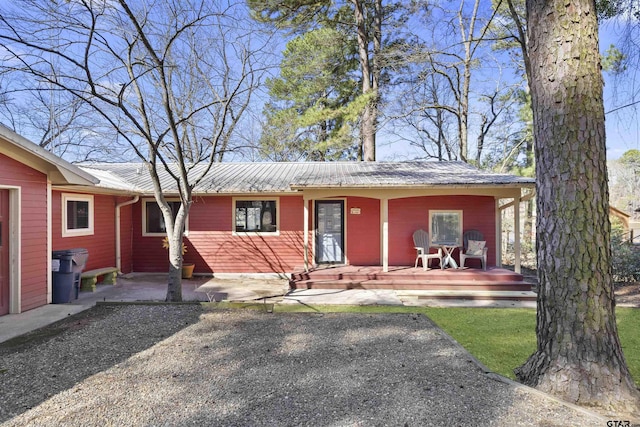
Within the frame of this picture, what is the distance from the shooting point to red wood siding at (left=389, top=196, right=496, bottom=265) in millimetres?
9023

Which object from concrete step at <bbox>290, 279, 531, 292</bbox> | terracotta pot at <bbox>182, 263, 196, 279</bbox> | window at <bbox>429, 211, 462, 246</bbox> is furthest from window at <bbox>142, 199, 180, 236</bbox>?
window at <bbox>429, 211, 462, 246</bbox>

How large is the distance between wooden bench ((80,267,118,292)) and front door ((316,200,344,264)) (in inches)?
201

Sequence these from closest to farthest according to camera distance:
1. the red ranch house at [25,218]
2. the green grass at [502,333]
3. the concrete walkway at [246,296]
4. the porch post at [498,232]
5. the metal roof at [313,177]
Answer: the green grass at [502,333] → the red ranch house at [25,218] → the concrete walkway at [246,296] → the metal roof at [313,177] → the porch post at [498,232]

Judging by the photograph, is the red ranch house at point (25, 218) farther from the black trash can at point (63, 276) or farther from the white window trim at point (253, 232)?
the white window trim at point (253, 232)

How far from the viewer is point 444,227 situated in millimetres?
9094

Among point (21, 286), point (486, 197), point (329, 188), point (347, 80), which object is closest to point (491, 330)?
point (329, 188)

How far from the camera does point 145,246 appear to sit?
948 cm

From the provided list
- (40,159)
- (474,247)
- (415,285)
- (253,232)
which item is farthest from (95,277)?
(474,247)

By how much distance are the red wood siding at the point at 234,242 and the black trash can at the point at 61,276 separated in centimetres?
323

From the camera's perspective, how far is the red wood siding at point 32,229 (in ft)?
17.3

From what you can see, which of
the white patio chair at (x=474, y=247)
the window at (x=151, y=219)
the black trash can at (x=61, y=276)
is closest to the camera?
the black trash can at (x=61, y=276)

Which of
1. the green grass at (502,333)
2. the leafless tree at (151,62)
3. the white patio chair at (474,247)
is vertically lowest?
the green grass at (502,333)

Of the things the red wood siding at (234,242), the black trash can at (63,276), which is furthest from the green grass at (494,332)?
the black trash can at (63,276)

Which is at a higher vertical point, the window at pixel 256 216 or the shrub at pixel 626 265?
the window at pixel 256 216
